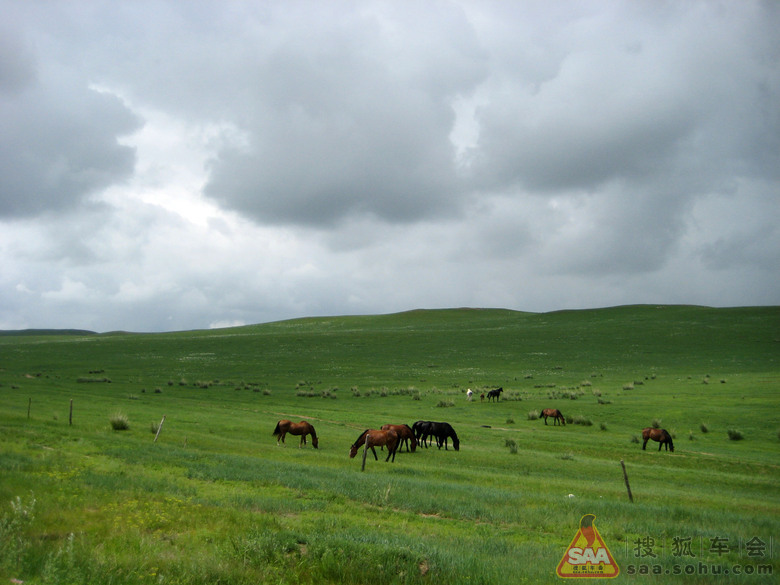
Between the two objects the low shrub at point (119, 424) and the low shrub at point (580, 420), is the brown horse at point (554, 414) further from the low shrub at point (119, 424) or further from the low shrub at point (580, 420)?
the low shrub at point (119, 424)

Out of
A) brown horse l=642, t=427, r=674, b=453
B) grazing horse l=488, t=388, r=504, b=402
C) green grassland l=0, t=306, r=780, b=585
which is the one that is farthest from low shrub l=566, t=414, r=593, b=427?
grazing horse l=488, t=388, r=504, b=402

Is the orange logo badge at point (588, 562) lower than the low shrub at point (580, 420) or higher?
higher

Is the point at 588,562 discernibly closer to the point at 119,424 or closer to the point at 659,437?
the point at 119,424

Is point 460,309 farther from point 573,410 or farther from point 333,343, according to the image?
point 573,410

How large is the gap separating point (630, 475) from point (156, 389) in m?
41.6

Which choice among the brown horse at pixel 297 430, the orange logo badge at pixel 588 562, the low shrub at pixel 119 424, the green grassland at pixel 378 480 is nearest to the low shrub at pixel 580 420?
the green grassland at pixel 378 480

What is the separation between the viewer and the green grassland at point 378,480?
24.8ft

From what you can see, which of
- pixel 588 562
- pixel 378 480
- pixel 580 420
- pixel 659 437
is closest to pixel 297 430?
pixel 378 480

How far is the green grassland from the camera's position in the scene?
757 centimetres

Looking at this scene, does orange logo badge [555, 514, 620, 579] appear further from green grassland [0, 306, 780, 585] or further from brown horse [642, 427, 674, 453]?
brown horse [642, 427, 674, 453]

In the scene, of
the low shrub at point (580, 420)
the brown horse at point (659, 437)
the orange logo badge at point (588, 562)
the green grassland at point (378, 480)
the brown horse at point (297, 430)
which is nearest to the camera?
the green grassland at point (378, 480)

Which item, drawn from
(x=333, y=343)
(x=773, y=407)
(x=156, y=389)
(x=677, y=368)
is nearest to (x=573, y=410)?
(x=773, y=407)

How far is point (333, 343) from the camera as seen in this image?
95.5 m

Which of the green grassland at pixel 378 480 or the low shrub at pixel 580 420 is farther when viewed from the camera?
the low shrub at pixel 580 420
